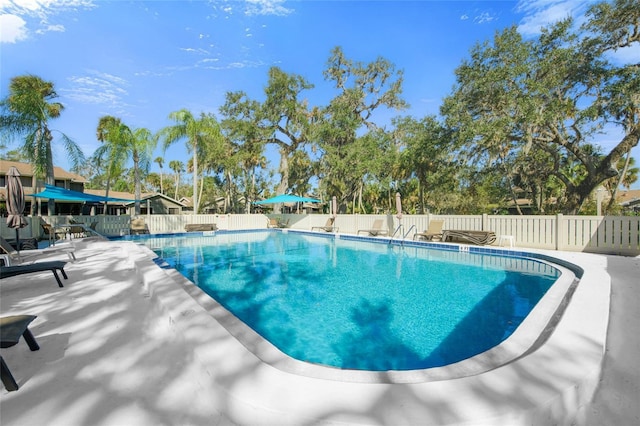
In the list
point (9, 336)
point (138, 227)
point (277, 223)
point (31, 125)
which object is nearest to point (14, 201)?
point (9, 336)

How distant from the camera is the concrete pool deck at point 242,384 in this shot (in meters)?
1.57

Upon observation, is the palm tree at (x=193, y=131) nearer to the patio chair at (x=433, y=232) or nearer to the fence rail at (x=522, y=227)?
the fence rail at (x=522, y=227)

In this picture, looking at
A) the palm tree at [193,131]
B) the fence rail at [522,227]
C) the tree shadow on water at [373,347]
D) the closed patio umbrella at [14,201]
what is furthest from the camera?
the palm tree at [193,131]

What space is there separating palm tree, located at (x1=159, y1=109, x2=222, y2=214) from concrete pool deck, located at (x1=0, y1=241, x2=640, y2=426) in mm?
18143

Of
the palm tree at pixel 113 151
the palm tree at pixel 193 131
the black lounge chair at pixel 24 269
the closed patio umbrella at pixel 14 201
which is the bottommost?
the black lounge chair at pixel 24 269

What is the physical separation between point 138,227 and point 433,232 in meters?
14.9

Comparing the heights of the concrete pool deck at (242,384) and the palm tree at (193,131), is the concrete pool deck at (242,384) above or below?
below

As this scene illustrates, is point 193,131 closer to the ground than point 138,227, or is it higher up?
higher up

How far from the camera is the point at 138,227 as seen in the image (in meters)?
15.4

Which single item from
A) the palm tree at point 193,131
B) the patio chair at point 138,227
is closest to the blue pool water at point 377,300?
the patio chair at point 138,227

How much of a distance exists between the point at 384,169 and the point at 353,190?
3166 mm

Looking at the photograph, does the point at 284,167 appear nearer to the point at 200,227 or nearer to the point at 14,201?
the point at 200,227

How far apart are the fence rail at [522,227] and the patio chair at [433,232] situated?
0.45 meters

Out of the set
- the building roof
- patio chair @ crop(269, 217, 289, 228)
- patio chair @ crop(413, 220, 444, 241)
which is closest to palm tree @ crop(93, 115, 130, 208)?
patio chair @ crop(269, 217, 289, 228)
